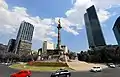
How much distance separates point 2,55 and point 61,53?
9135 cm

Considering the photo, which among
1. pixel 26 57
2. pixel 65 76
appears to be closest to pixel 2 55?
pixel 26 57

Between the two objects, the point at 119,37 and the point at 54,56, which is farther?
the point at 119,37

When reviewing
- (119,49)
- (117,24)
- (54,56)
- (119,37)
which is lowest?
(54,56)

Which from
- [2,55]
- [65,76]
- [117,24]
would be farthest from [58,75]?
[117,24]

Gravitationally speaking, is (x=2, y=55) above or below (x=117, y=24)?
below

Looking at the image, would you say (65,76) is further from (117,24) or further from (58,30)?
(117,24)

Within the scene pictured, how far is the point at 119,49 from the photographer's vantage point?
420 feet

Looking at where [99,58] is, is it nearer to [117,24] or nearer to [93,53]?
[93,53]

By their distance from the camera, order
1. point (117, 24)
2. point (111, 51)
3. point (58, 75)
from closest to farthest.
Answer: point (58, 75) → point (111, 51) → point (117, 24)

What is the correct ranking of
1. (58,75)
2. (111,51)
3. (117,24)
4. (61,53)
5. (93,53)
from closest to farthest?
(58,75), (61,53), (111,51), (93,53), (117,24)

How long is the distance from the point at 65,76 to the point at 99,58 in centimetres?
9742

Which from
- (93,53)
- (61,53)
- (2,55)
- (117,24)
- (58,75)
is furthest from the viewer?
(117,24)

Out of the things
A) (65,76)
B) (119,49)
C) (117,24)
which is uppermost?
(117,24)

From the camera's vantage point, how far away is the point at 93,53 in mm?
134750
